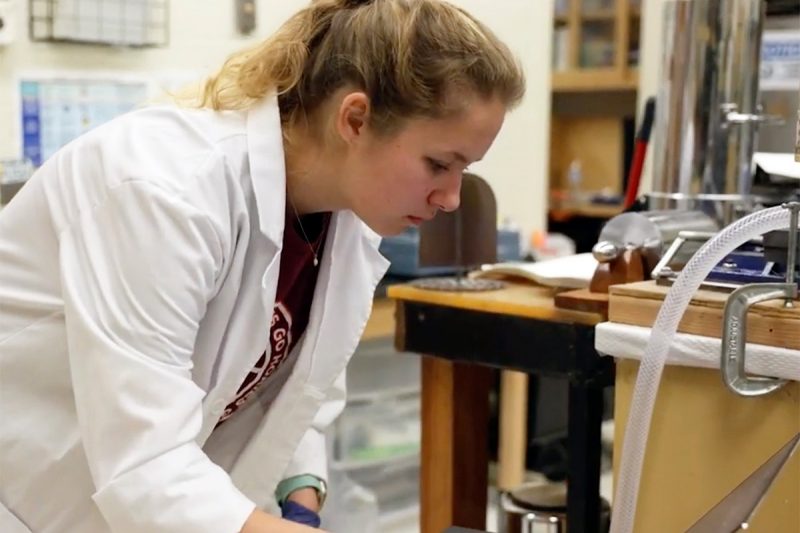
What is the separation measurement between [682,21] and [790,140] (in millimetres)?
970

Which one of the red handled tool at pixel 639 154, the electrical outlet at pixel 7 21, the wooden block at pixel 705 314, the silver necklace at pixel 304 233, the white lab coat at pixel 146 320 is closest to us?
the white lab coat at pixel 146 320

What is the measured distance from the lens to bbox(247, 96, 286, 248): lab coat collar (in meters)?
1.02

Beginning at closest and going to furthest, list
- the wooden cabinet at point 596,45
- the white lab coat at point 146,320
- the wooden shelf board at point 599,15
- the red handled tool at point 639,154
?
the white lab coat at point 146,320 → the red handled tool at point 639,154 → the wooden cabinet at point 596,45 → the wooden shelf board at point 599,15

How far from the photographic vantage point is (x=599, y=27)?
439cm

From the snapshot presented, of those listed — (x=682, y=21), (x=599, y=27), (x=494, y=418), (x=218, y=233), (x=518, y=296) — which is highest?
(x=599, y=27)

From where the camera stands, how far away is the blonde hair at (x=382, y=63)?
0.98 meters

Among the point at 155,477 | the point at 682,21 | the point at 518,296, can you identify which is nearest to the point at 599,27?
the point at 682,21

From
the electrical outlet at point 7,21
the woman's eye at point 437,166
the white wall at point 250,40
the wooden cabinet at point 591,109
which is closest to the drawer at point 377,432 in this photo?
the white wall at point 250,40

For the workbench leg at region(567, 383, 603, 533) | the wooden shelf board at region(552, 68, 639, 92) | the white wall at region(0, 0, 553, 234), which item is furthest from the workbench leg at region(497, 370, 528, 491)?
the wooden shelf board at region(552, 68, 639, 92)

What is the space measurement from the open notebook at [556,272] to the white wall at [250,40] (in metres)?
1.05

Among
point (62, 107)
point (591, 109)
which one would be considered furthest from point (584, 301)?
point (591, 109)

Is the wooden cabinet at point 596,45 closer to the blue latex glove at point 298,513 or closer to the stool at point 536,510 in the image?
the stool at point 536,510

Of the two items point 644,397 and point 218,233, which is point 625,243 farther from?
point 218,233

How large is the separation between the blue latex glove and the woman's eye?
517 mm
